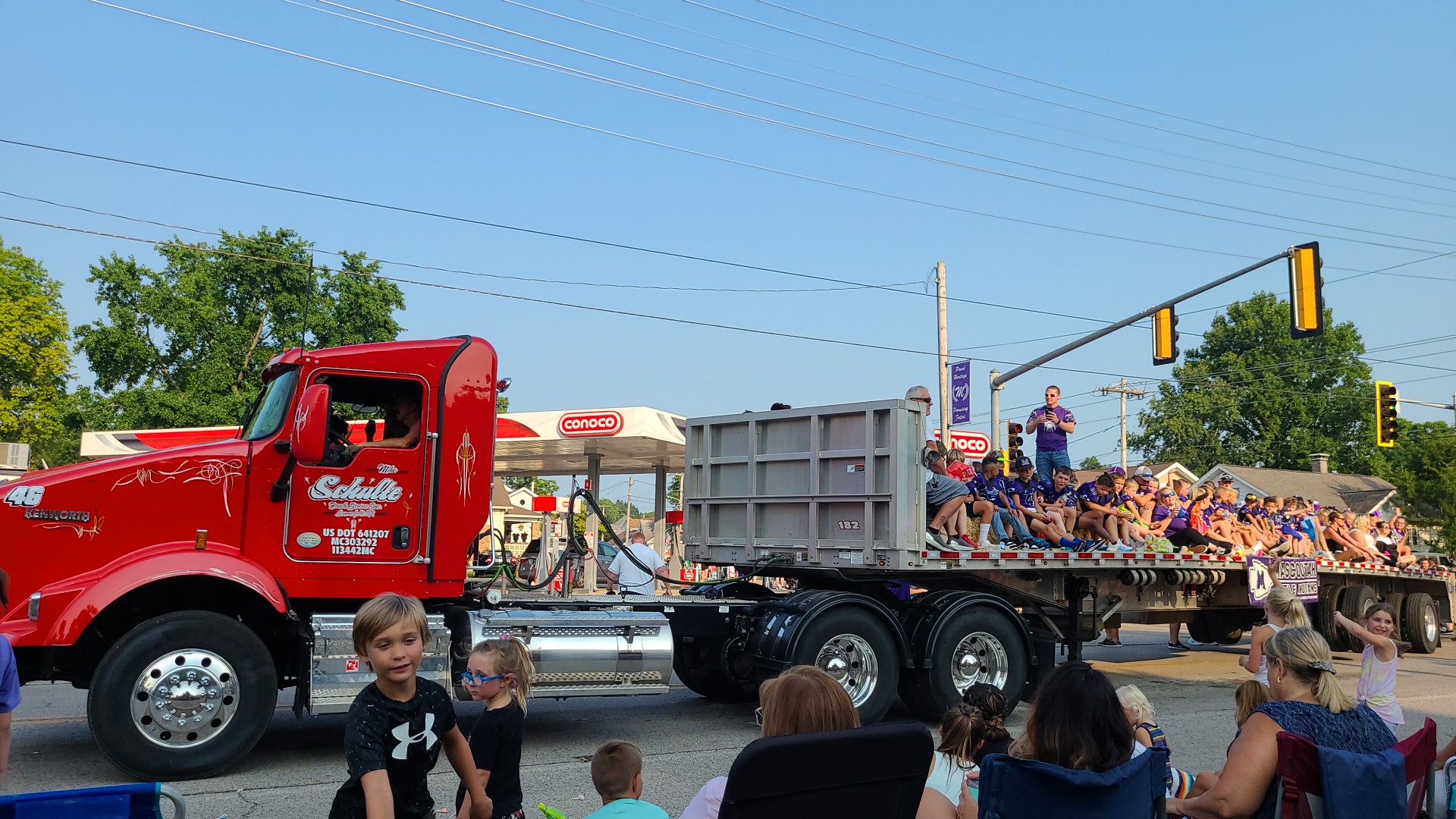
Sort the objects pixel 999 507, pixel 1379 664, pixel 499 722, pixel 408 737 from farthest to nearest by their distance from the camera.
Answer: pixel 999 507
pixel 1379 664
pixel 499 722
pixel 408 737

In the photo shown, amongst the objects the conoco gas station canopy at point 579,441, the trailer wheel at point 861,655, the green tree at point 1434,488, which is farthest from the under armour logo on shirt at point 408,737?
the green tree at point 1434,488

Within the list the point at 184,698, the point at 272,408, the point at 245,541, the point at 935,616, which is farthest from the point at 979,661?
the point at 184,698

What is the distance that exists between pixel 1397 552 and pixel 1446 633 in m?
7.80

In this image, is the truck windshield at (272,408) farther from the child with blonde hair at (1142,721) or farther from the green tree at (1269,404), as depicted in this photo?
the green tree at (1269,404)

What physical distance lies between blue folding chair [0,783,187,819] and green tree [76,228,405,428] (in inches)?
1526

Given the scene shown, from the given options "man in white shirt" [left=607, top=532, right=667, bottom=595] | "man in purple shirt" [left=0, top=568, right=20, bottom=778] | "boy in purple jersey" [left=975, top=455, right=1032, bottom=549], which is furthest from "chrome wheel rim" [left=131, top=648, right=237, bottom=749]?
"boy in purple jersey" [left=975, top=455, right=1032, bottom=549]

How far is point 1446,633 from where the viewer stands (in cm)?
2497

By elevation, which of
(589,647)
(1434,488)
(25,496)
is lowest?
(589,647)

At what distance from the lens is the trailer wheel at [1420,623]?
1855 cm

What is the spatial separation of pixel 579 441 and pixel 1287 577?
11.1 metres

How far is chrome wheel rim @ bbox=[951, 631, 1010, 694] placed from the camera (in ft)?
32.6

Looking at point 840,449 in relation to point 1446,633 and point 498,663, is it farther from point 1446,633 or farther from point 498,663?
point 1446,633

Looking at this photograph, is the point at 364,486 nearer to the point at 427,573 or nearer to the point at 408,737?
the point at 427,573

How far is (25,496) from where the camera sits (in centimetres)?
723
